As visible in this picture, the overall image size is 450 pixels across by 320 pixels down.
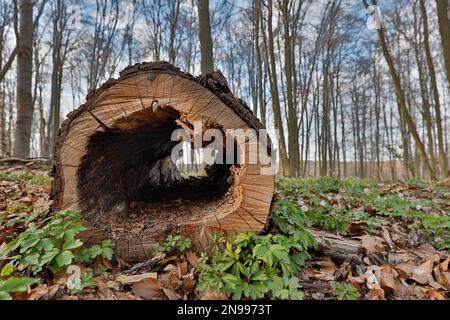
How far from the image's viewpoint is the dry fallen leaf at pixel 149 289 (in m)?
1.44

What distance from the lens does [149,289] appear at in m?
1.47

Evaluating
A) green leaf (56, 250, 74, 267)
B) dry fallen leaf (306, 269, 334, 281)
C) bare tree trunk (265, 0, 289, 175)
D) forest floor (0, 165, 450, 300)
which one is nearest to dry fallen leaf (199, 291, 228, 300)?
forest floor (0, 165, 450, 300)

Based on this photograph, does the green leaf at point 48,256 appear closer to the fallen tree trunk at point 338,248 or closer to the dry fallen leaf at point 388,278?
the fallen tree trunk at point 338,248

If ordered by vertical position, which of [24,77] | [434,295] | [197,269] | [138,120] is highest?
[24,77]

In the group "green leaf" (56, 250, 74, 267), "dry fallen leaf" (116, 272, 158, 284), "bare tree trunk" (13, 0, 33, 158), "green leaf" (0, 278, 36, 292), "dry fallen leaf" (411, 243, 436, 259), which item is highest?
"bare tree trunk" (13, 0, 33, 158)

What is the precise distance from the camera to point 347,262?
1800 mm

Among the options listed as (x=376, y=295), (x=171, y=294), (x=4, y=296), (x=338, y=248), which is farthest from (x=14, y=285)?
(x=338, y=248)

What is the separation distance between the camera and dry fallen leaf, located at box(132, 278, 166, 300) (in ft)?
4.71

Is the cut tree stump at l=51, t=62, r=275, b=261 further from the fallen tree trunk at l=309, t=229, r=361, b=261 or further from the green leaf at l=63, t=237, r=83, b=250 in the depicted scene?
the fallen tree trunk at l=309, t=229, r=361, b=261

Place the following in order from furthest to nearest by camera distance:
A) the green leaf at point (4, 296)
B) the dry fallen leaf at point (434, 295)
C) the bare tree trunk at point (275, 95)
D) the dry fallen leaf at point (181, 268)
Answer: the bare tree trunk at point (275, 95) → the dry fallen leaf at point (181, 268) → the dry fallen leaf at point (434, 295) → the green leaf at point (4, 296)

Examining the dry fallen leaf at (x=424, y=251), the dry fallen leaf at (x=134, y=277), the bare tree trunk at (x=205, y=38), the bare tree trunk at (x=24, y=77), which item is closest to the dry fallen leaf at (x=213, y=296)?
the dry fallen leaf at (x=134, y=277)

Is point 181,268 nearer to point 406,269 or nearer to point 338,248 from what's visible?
point 338,248

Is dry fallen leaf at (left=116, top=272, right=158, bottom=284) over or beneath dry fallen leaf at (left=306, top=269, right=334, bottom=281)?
over

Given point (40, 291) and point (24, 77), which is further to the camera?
point (24, 77)
